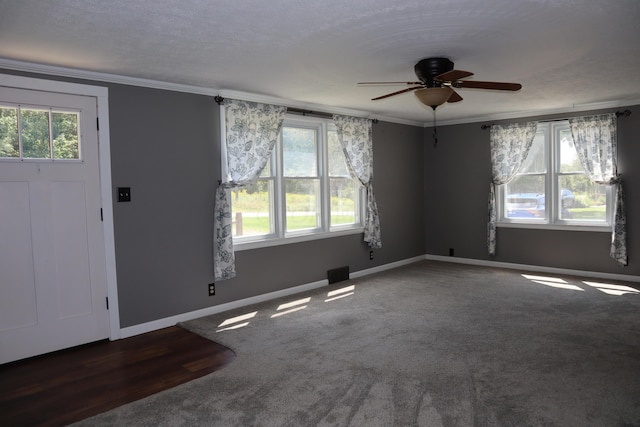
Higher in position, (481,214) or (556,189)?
(556,189)

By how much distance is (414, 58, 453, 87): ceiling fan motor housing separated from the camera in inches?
138

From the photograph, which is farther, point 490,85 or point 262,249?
point 262,249

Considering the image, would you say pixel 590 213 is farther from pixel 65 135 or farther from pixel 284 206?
pixel 65 135

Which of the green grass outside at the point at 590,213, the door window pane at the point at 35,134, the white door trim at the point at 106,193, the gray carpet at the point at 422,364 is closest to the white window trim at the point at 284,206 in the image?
the gray carpet at the point at 422,364

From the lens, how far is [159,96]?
4.18 metres

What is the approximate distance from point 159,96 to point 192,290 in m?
1.93

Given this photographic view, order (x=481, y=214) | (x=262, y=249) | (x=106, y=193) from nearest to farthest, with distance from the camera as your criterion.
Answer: (x=106, y=193) < (x=262, y=249) < (x=481, y=214)

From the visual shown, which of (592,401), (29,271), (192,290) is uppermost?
(29,271)

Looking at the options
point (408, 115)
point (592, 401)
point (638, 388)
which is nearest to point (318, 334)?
point (592, 401)

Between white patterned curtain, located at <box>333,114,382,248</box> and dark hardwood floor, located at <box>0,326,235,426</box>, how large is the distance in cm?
310

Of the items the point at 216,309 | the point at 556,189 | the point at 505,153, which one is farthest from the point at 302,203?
the point at 556,189

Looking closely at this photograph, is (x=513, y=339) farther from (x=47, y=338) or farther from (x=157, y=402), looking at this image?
(x=47, y=338)

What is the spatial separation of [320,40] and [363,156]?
3.22 meters

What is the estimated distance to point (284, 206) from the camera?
5.31 m
